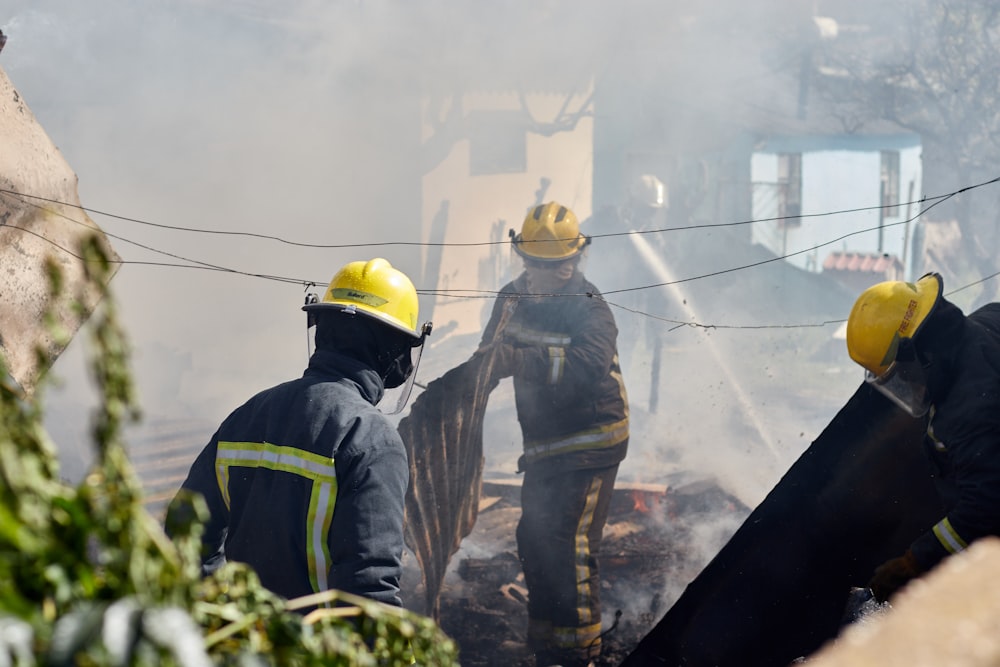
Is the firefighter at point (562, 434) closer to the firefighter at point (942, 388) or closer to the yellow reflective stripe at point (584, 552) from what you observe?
the yellow reflective stripe at point (584, 552)

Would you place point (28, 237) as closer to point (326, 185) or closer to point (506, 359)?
point (506, 359)

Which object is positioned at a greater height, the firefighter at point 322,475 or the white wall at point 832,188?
the white wall at point 832,188

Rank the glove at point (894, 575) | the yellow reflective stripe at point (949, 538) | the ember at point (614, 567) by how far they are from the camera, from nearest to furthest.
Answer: the yellow reflective stripe at point (949, 538) → the glove at point (894, 575) → the ember at point (614, 567)

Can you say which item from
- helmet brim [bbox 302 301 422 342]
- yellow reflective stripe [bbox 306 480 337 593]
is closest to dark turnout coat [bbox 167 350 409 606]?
yellow reflective stripe [bbox 306 480 337 593]

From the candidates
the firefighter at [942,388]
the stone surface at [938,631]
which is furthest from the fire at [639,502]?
the stone surface at [938,631]

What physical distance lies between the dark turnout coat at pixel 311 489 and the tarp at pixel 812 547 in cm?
173

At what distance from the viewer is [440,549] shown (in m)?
4.84

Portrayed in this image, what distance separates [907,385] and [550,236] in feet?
9.68

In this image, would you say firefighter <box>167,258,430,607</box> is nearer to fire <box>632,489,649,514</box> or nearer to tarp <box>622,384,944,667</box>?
tarp <box>622,384,944,667</box>

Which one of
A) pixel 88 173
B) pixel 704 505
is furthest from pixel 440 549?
pixel 88 173

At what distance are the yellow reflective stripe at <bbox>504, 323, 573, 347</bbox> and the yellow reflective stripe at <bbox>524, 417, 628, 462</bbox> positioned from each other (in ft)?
1.93

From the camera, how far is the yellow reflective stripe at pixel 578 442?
5.67 m

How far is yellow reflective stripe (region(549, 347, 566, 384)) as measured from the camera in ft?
18.3

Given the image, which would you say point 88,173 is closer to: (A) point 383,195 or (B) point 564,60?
(A) point 383,195
